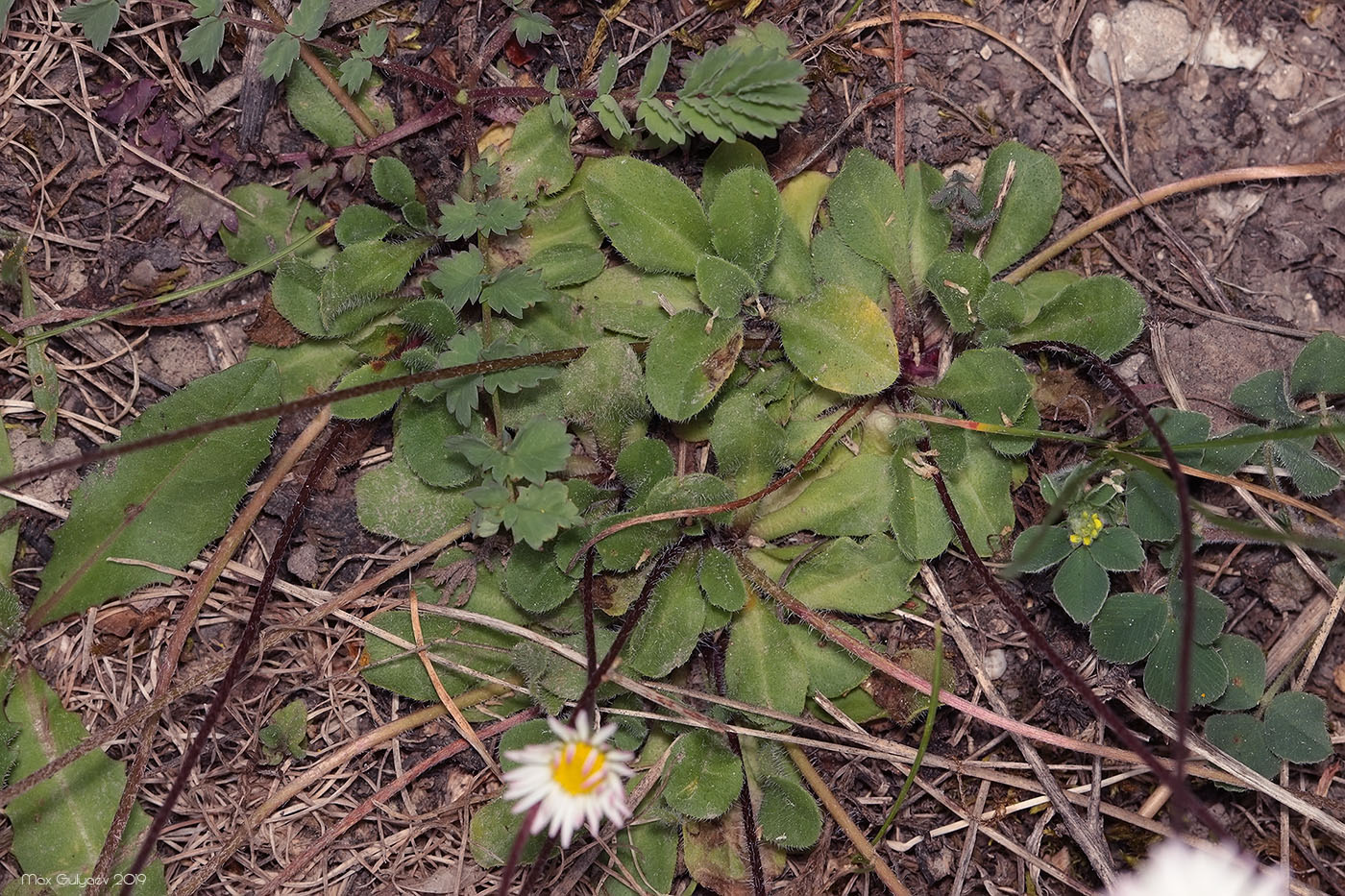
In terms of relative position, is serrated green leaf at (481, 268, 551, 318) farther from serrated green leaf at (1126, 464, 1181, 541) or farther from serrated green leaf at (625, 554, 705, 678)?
serrated green leaf at (1126, 464, 1181, 541)

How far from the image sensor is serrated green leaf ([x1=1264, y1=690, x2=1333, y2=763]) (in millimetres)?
2941

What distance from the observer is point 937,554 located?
2957mm

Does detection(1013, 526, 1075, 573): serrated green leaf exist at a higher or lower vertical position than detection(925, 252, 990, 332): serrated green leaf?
lower

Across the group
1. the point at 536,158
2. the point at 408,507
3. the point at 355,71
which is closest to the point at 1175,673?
the point at 408,507

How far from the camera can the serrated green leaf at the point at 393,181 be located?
2.97 m

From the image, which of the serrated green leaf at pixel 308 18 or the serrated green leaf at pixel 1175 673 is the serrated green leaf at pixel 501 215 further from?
the serrated green leaf at pixel 1175 673

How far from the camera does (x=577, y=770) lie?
217 centimetres

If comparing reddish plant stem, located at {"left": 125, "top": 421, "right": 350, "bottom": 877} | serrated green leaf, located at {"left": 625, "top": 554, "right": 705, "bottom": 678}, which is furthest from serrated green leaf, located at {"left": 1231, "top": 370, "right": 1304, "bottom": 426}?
reddish plant stem, located at {"left": 125, "top": 421, "right": 350, "bottom": 877}

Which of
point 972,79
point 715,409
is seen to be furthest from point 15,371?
point 972,79

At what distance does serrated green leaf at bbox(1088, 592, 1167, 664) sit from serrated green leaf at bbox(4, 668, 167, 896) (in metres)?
2.87

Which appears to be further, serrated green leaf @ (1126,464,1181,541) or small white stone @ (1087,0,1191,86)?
small white stone @ (1087,0,1191,86)

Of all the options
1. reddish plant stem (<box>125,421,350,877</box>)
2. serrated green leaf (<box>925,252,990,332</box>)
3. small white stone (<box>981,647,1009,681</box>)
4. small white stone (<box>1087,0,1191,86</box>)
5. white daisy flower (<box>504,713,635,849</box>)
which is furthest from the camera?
small white stone (<box>1087,0,1191,86</box>)

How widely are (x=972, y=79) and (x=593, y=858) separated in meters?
2.74

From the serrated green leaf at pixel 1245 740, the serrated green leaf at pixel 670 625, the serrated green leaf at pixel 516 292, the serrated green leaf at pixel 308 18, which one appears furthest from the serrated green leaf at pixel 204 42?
the serrated green leaf at pixel 1245 740
